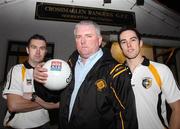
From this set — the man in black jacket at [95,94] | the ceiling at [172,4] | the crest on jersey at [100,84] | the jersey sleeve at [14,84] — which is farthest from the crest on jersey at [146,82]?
the ceiling at [172,4]

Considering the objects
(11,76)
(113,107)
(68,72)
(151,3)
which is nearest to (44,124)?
(11,76)

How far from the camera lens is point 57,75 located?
2.01 meters

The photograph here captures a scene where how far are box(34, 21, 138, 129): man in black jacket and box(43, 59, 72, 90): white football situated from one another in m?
0.07

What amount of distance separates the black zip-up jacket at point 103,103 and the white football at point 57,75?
0.61 feet

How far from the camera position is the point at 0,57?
629cm

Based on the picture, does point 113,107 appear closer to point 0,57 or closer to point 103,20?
point 0,57

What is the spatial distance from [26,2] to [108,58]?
229 inches

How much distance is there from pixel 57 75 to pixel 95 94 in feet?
1.43

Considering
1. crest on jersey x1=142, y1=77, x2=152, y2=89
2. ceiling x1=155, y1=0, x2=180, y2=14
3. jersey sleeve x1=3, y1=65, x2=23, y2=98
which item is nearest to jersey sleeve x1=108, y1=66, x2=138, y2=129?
crest on jersey x1=142, y1=77, x2=152, y2=89

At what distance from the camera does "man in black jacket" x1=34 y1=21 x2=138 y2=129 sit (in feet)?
6.00

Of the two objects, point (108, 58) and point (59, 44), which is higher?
point (59, 44)

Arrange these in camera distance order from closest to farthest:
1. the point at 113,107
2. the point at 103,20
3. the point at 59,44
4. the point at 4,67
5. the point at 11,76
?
the point at 113,107 < the point at 11,76 < the point at 4,67 < the point at 59,44 < the point at 103,20

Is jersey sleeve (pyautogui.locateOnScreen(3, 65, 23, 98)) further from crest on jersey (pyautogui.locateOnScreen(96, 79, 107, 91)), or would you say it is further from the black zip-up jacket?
crest on jersey (pyautogui.locateOnScreen(96, 79, 107, 91))

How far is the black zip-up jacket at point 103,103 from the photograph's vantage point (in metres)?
1.82
